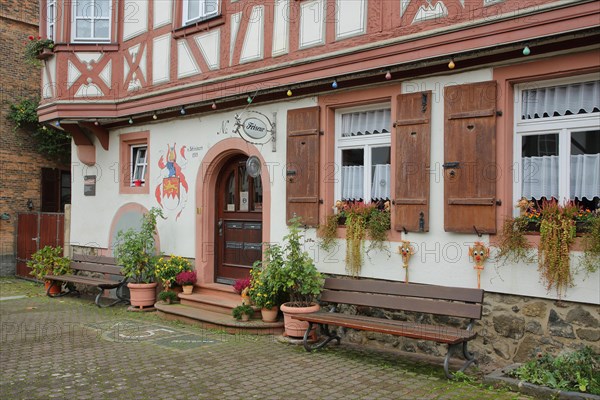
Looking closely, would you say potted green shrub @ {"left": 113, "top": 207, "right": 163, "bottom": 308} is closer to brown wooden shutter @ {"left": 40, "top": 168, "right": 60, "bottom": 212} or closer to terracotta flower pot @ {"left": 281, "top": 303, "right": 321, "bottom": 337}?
terracotta flower pot @ {"left": 281, "top": 303, "right": 321, "bottom": 337}

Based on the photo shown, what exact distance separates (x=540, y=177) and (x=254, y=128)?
4171 mm

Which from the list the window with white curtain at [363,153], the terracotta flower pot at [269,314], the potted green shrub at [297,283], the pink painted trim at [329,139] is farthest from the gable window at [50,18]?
the terracotta flower pot at [269,314]

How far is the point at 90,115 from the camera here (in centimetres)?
1188

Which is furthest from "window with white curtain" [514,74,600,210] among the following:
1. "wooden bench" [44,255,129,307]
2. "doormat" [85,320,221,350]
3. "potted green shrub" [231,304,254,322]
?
"wooden bench" [44,255,129,307]

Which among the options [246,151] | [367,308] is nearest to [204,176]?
[246,151]

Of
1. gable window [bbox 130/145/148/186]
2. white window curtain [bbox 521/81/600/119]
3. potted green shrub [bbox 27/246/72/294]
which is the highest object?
white window curtain [bbox 521/81/600/119]

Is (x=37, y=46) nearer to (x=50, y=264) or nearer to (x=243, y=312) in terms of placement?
(x=50, y=264)

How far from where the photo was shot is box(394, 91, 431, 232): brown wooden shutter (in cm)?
729

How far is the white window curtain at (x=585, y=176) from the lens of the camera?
20.2 feet

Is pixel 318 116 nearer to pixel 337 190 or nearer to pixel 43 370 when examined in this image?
pixel 337 190

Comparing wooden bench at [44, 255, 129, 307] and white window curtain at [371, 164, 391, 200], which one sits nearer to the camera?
white window curtain at [371, 164, 391, 200]

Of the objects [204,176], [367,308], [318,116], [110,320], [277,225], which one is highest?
[318,116]

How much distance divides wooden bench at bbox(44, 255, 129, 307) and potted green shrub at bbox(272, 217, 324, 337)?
15.1 feet

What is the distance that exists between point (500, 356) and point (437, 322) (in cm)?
83
